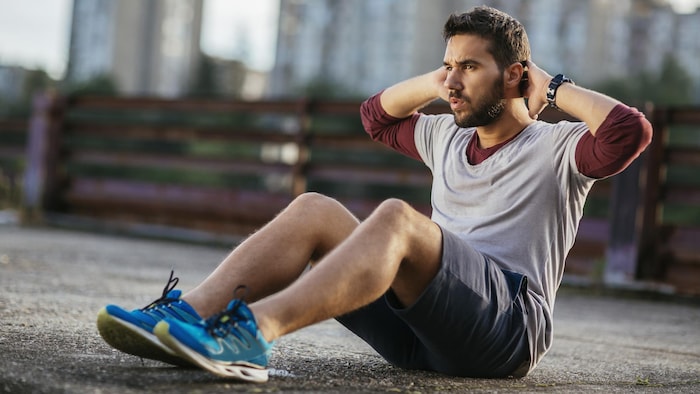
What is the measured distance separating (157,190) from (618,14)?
2512 inches

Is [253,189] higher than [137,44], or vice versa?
[137,44]

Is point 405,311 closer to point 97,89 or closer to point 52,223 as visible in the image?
point 52,223

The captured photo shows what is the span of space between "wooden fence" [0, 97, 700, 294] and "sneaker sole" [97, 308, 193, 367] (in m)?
5.08

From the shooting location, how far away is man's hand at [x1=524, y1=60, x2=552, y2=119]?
8.79ft

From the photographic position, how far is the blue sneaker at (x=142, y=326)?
86.8 inches

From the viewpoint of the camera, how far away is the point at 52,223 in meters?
10.2

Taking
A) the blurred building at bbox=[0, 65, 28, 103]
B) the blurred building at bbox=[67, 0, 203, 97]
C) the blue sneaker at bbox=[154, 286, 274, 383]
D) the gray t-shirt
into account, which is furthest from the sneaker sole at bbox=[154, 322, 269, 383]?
the blurred building at bbox=[0, 65, 28, 103]

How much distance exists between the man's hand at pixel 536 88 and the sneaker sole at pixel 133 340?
1.18 m

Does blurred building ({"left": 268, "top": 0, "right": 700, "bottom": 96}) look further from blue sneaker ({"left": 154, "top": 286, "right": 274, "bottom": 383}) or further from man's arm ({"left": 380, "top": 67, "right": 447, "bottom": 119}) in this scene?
blue sneaker ({"left": 154, "top": 286, "right": 274, "bottom": 383})

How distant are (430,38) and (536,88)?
224 ft

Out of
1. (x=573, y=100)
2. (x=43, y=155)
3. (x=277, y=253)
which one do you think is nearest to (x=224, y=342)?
(x=277, y=253)

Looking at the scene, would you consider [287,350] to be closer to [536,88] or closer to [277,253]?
[277,253]

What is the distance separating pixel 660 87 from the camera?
47.2 metres

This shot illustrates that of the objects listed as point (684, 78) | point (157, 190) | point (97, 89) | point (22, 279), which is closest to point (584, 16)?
point (684, 78)
